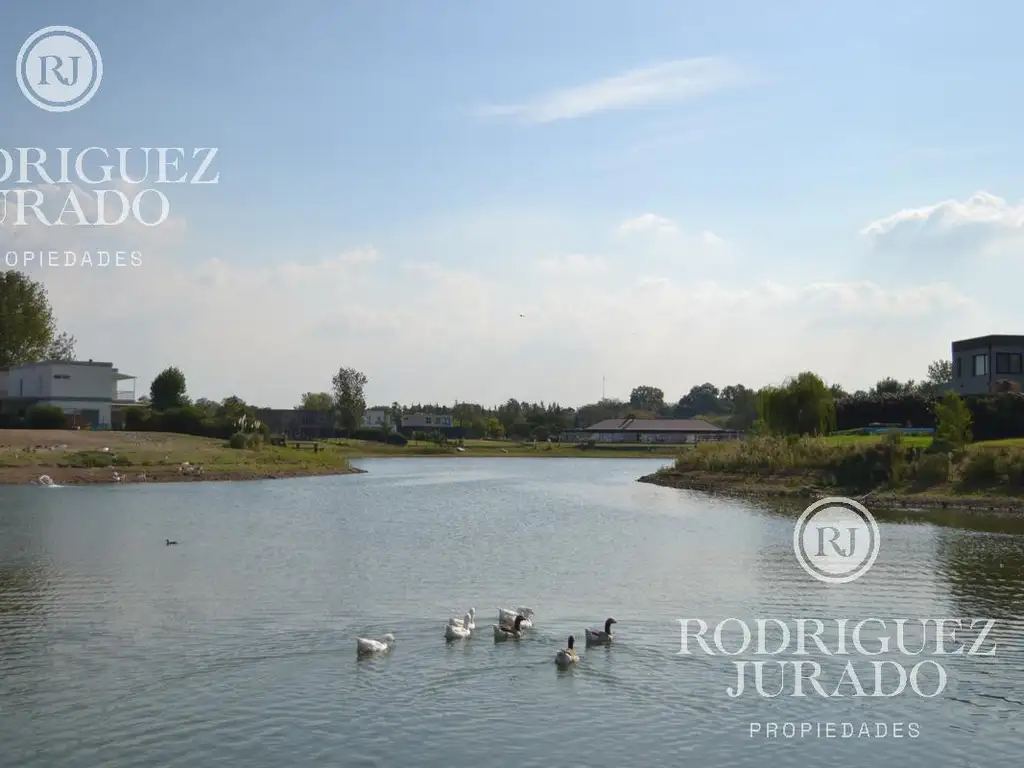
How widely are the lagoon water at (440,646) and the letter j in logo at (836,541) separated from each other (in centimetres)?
79

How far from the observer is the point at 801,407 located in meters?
80.4

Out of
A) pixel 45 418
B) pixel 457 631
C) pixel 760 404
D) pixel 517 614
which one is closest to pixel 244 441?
pixel 45 418

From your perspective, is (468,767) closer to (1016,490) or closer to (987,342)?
(1016,490)

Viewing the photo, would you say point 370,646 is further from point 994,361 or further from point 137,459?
point 994,361

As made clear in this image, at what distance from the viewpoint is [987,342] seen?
78.1 meters

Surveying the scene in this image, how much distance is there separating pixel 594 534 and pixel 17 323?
308 feet

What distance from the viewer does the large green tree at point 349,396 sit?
160 meters

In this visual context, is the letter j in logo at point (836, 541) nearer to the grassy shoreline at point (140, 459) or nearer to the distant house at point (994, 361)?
the distant house at point (994, 361)

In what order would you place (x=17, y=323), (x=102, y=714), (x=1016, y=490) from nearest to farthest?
(x=102, y=714)
(x=1016, y=490)
(x=17, y=323)

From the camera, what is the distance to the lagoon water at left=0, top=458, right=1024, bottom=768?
1503 cm

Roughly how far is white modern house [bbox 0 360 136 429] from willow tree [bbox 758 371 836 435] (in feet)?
199

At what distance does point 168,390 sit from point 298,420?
243 feet

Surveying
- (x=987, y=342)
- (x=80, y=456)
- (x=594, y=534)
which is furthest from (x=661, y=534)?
(x=987, y=342)

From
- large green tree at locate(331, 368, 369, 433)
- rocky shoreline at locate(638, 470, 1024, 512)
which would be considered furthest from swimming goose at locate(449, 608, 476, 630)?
large green tree at locate(331, 368, 369, 433)
